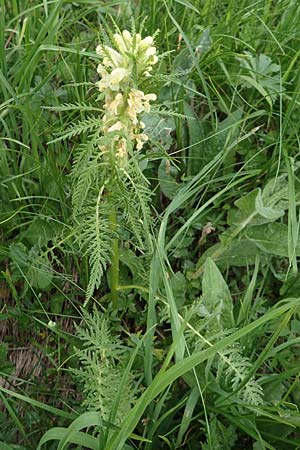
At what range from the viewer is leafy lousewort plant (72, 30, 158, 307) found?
1.63 metres

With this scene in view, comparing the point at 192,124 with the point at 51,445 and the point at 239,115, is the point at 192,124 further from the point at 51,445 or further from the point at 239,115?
the point at 51,445

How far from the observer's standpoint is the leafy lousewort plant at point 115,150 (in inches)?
64.1

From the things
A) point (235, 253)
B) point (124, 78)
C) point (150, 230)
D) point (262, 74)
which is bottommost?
point (235, 253)

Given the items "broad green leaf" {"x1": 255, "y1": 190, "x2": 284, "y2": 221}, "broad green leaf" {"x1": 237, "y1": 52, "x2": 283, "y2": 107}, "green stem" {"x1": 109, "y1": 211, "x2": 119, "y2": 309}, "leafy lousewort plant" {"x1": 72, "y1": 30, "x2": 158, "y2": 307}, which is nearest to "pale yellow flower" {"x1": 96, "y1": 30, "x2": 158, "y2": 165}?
"leafy lousewort plant" {"x1": 72, "y1": 30, "x2": 158, "y2": 307}

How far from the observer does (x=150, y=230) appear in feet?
7.15

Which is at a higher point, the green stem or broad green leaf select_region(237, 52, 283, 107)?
broad green leaf select_region(237, 52, 283, 107)

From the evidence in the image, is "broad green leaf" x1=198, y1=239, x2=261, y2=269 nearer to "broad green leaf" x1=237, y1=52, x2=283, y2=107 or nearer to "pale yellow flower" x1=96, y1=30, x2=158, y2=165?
"broad green leaf" x1=237, y1=52, x2=283, y2=107

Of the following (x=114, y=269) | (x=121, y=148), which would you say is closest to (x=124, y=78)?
(x=121, y=148)

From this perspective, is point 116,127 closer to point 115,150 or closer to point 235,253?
point 115,150

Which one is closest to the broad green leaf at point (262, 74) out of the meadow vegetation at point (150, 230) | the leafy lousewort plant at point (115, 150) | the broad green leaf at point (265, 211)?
the meadow vegetation at point (150, 230)

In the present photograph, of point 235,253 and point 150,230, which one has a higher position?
point 150,230

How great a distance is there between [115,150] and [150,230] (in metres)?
0.50

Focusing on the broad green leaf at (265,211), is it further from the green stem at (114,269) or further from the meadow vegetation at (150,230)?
the green stem at (114,269)

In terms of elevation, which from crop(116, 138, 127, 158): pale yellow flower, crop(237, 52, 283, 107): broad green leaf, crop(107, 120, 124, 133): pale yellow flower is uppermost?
crop(107, 120, 124, 133): pale yellow flower
